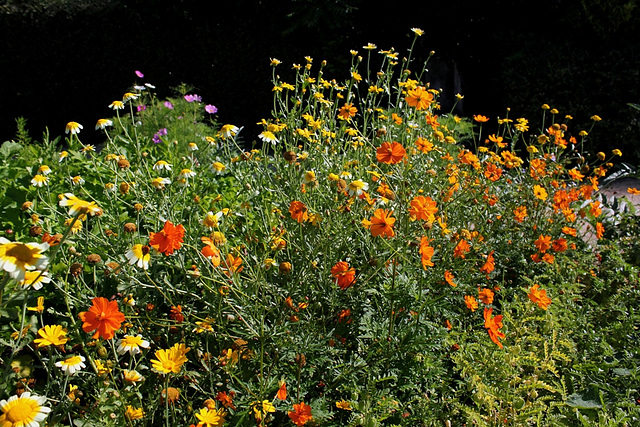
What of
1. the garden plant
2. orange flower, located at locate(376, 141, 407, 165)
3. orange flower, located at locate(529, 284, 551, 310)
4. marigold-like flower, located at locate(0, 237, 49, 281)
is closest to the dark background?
the garden plant

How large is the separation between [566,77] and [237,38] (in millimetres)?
4219

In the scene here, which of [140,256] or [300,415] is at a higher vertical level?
[140,256]

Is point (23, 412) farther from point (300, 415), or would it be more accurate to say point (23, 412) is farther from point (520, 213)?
point (520, 213)

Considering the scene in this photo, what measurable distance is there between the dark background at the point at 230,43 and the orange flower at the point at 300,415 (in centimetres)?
546

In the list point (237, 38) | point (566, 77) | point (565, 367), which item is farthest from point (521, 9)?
point (565, 367)

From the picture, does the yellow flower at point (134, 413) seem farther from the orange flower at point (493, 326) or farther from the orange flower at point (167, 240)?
the orange flower at point (493, 326)

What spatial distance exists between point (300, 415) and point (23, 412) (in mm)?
635

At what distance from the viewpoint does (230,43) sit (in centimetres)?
641

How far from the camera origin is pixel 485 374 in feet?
5.38

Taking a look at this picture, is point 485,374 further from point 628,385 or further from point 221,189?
point 221,189

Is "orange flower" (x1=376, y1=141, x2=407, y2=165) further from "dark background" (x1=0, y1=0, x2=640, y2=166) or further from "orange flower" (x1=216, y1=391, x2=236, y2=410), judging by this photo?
"dark background" (x1=0, y1=0, x2=640, y2=166)

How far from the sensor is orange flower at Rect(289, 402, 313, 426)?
122 centimetres

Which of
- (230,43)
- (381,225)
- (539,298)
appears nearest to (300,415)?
(381,225)

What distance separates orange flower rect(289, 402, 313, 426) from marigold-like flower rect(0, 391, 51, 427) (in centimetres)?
58
